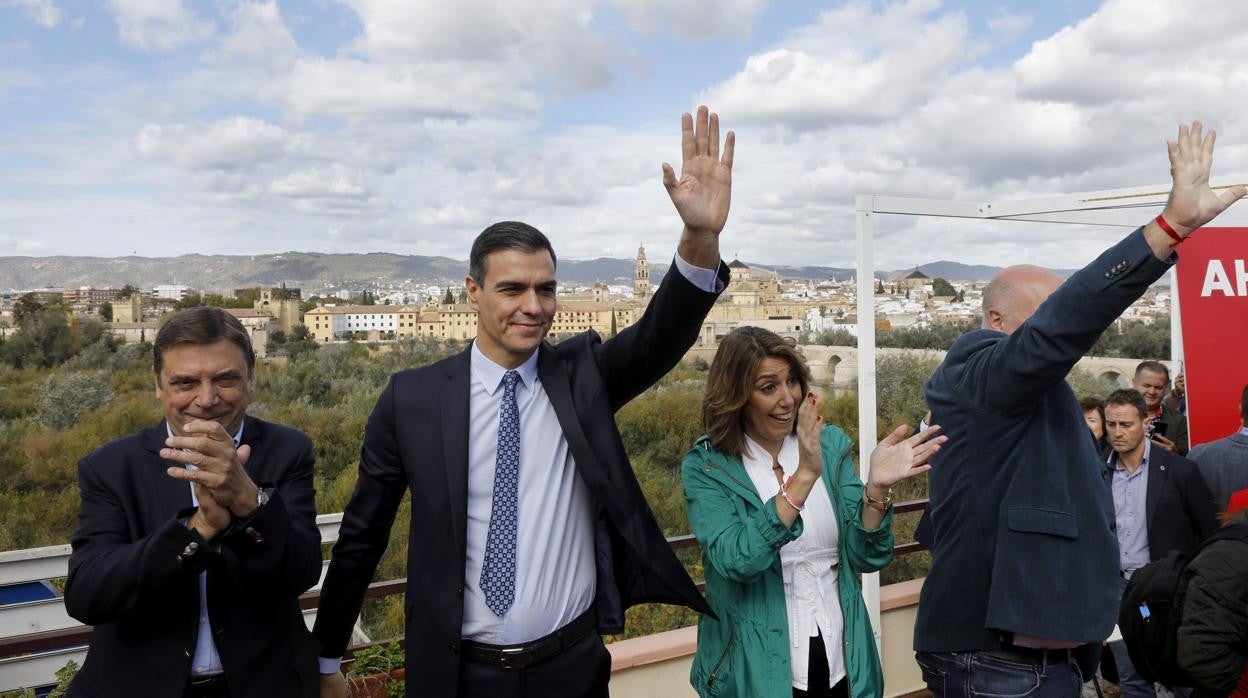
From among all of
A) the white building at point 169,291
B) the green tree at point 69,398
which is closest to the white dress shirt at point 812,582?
the green tree at point 69,398

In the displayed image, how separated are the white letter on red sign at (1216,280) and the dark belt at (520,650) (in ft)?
11.1

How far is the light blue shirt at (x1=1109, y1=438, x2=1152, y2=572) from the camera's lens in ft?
11.9

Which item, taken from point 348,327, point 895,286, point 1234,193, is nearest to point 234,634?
point 1234,193

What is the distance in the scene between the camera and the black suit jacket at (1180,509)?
3.54 meters

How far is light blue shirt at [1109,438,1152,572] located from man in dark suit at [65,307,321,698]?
3316 millimetres

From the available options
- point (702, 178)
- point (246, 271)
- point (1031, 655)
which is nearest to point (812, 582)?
point (1031, 655)

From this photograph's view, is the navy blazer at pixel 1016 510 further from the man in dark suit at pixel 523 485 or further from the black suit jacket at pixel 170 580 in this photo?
the black suit jacket at pixel 170 580

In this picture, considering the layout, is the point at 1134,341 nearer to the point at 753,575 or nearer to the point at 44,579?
the point at 753,575

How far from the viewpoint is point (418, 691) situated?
1923mm

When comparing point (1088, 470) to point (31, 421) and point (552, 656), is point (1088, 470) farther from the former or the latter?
point (31, 421)

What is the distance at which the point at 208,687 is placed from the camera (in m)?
1.79

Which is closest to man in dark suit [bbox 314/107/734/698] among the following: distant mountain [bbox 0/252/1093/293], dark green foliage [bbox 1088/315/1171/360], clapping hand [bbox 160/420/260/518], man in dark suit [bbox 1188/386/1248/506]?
clapping hand [bbox 160/420/260/518]

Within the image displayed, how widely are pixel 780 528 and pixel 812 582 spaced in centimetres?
28

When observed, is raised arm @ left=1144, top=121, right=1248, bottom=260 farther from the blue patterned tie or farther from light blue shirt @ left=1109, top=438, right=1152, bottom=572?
light blue shirt @ left=1109, top=438, right=1152, bottom=572
